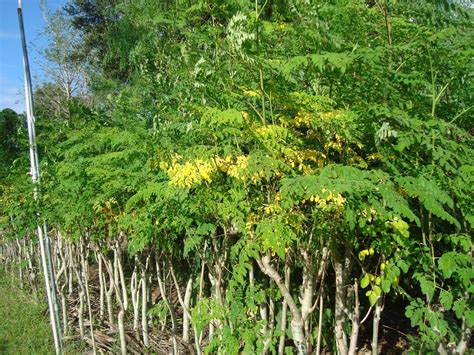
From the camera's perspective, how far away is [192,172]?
8.01 ft

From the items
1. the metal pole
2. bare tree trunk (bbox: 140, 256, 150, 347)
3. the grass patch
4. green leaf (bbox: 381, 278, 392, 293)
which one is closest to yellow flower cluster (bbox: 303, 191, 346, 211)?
green leaf (bbox: 381, 278, 392, 293)

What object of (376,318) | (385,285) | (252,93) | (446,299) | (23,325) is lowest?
(23,325)

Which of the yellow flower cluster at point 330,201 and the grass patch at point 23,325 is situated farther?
the grass patch at point 23,325

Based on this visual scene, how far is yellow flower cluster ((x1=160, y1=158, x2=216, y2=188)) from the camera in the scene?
2432mm

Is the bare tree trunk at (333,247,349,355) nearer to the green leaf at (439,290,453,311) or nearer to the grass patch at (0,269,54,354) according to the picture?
the green leaf at (439,290,453,311)

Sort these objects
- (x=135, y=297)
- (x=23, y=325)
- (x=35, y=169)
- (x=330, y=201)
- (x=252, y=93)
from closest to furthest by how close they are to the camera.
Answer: (x=330, y=201)
(x=252, y=93)
(x=35, y=169)
(x=135, y=297)
(x=23, y=325)

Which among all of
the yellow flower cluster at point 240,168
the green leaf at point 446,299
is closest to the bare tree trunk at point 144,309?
the yellow flower cluster at point 240,168

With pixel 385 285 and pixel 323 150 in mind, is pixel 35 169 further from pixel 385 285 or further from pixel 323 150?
pixel 385 285

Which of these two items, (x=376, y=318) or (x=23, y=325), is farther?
(x=23, y=325)

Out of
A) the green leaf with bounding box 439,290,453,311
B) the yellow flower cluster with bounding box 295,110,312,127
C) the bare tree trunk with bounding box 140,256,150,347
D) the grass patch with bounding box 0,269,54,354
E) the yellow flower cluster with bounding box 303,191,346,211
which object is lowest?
the grass patch with bounding box 0,269,54,354

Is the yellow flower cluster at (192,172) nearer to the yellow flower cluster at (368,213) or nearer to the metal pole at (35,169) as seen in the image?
the yellow flower cluster at (368,213)

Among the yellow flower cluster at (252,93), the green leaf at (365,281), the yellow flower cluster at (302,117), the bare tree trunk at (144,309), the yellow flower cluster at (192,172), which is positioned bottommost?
the bare tree trunk at (144,309)

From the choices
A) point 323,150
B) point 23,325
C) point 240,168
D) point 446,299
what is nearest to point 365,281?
point 446,299

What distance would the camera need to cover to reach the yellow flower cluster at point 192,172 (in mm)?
2432
